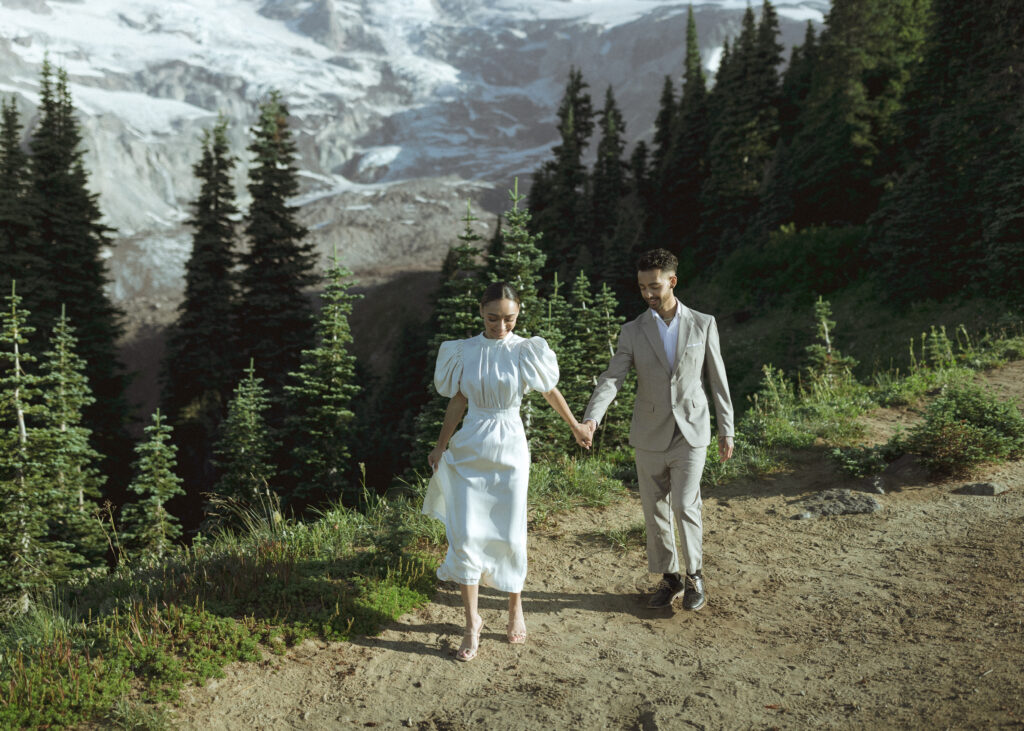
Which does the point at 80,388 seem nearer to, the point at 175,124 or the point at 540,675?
the point at 540,675

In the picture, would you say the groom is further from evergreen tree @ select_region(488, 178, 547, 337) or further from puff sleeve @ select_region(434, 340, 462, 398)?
evergreen tree @ select_region(488, 178, 547, 337)

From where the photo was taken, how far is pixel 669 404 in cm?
506

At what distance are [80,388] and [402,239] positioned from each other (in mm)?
117752

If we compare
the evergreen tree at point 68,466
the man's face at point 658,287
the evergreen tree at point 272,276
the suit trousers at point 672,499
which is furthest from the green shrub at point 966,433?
the evergreen tree at point 272,276

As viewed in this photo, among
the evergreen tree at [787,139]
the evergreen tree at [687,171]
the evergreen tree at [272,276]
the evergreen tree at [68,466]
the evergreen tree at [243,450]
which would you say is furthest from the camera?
the evergreen tree at [687,171]

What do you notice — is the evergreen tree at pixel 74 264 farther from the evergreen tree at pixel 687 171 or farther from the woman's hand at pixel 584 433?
the evergreen tree at pixel 687 171

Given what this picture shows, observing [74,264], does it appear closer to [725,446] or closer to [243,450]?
[243,450]

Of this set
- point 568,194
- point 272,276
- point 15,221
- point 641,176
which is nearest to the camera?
point 15,221

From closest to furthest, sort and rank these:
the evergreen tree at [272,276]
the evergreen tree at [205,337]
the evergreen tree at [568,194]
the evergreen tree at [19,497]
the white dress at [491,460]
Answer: the white dress at [491,460] < the evergreen tree at [19,497] < the evergreen tree at [272,276] < the evergreen tree at [205,337] < the evergreen tree at [568,194]

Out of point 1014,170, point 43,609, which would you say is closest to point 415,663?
point 43,609

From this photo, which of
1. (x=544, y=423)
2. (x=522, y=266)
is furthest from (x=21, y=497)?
(x=522, y=266)

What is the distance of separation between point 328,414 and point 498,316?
14008 millimetres

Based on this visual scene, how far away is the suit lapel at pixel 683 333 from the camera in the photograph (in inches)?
199

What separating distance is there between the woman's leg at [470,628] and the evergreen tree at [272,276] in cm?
2455
